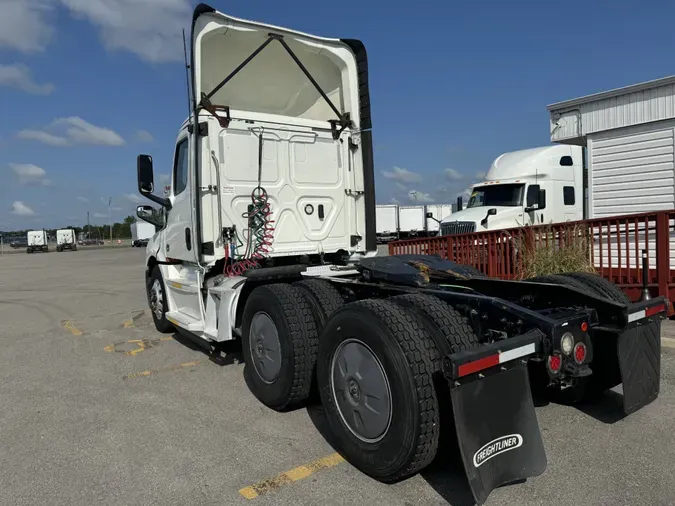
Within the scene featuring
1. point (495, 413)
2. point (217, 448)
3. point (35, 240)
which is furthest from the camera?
point (35, 240)

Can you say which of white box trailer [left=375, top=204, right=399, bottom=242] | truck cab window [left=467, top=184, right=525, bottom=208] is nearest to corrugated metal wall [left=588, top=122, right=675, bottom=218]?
truck cab window [left=467, top=184, right=525, bottom=208]

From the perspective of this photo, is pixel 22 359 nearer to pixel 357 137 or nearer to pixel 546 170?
pixel 357 137

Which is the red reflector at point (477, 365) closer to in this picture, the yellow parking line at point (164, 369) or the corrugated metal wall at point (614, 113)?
the yellow parking line at point (164, 369)

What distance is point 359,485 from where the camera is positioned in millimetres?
3127

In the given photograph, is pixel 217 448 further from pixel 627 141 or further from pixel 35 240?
pixel 35 240

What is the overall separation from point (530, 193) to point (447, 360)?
1089 centimetres

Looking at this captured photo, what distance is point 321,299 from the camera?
14.2 ft

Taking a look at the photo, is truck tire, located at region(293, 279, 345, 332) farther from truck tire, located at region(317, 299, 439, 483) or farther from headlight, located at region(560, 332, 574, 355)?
headlight, located at region(560, 332, 574, 355)

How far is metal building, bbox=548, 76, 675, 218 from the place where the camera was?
31.9ft

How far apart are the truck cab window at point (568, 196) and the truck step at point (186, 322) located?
33.3ft

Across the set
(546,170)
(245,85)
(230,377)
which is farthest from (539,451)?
(546,170)

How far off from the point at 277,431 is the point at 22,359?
4.40m

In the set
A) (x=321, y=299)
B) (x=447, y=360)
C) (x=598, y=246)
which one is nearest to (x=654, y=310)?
(x=447, y=360)

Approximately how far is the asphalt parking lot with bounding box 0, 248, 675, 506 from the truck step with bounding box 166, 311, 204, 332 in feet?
1.54
